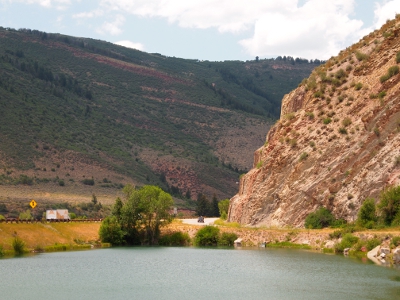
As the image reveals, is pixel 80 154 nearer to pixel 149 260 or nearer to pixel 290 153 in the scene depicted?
pixel 290 153

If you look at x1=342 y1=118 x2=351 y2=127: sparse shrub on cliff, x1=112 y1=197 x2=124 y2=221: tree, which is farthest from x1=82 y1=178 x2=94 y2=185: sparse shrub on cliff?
x1=342 y1=118 x2=351 y2=127: sparse shrub on cliff

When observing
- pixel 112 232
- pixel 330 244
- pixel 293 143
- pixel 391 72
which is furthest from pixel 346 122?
pixel 112 232

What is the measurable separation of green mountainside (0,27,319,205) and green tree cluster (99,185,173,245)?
119 feet

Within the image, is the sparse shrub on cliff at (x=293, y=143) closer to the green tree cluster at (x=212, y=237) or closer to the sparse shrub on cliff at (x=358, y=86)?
the sparse shrub on cliff at (x=358, y=86)

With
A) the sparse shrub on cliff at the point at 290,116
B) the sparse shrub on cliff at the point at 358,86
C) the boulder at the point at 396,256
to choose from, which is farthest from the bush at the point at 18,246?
the sparse shrub on cliff at the point at 358,86

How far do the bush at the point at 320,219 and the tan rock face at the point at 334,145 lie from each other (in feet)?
2.06

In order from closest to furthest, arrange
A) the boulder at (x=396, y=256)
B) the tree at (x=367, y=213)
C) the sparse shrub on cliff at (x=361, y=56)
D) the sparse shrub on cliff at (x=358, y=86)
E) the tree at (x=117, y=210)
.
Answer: the boulder at (x=396, y=256) < the tree at (x=367, y=213) < the sparse shrub on cliff at (x=358, y=86) < the tree at (x=117, y=210) < the sparse shrub on cliff at (x=361, y=56)

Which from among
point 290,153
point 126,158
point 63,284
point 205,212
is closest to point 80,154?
point 126,158

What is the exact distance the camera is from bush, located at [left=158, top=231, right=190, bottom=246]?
61344 mm

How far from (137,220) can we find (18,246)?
41.6 feet

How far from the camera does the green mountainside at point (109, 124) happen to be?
4289 inches

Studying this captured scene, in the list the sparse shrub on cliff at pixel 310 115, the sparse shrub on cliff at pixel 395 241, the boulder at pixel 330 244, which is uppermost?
the sparse shrub on cliff at pixel 310 115

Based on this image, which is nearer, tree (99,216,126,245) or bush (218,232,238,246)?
bush (218,232,238,246)

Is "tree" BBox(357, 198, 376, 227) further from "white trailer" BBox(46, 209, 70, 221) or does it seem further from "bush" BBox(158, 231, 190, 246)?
"white trailer" BBox(46, 209, 70, 221)
